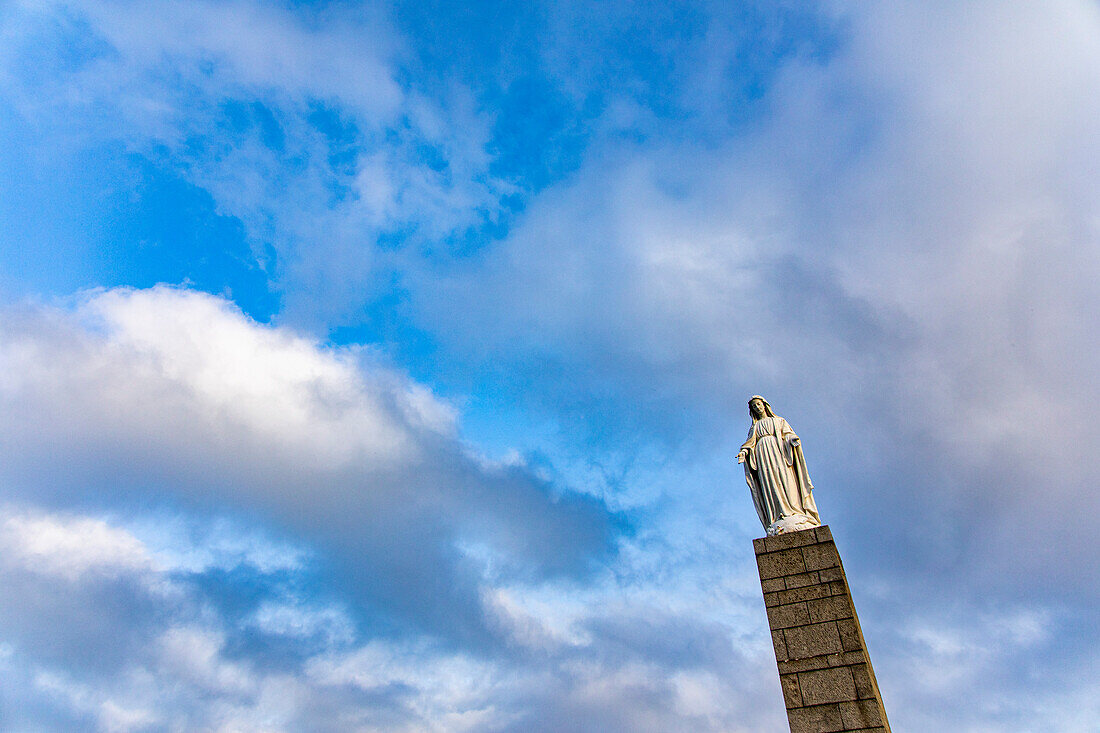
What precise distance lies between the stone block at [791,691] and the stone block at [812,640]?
12.6 inches

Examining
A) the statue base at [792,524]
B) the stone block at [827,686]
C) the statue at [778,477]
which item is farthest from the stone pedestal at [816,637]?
the statue at [778,477]

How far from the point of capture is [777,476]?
1261cm

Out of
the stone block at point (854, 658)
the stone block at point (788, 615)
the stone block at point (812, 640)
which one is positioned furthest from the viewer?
the stone block at point (788, 615)

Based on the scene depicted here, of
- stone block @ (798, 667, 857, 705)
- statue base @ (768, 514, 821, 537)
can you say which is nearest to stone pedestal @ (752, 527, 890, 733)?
stone block @ (798, 667, 857, 705)

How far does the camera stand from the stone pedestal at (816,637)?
9.84 metres

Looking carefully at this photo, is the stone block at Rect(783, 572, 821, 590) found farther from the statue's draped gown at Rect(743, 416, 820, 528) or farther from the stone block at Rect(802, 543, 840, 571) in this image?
the statue's draped gown at Rect(743, 416, 820, 528)

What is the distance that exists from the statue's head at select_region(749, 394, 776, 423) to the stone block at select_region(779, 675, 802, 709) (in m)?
5.08

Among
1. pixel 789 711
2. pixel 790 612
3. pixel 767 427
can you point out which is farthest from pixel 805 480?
pixel 789 711

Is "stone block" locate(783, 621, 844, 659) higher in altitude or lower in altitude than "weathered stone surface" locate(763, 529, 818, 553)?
lower

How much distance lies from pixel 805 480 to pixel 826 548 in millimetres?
1705

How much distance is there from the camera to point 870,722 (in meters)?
9.57

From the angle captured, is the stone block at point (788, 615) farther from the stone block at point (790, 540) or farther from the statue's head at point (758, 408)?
the statue's head at point (758, 408)

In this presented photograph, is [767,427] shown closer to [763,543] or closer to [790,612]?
[763,543]

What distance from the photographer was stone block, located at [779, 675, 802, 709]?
1020 centimetres
